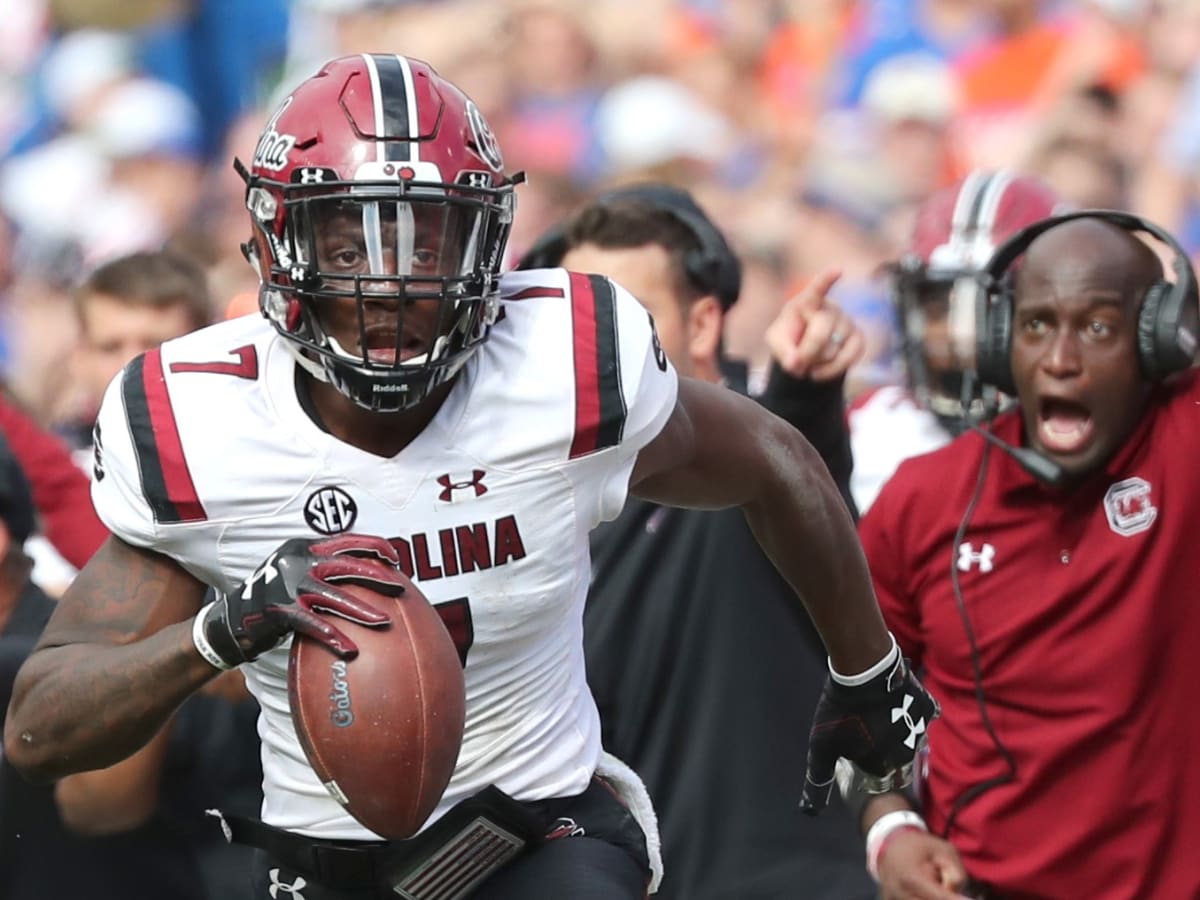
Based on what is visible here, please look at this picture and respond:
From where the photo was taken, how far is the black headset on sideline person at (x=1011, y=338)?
3.94 meters

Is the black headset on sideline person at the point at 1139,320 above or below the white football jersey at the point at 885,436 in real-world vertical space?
above

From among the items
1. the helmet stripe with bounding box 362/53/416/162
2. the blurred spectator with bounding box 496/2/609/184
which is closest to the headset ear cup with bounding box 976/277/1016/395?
the helmet stripe with bounding box 362/53/416/162

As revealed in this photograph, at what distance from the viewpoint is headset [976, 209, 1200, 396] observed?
3.94 meters

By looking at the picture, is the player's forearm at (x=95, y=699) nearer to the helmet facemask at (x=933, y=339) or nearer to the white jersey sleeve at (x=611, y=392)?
the white jersey sleeve at (x=611, y=392)

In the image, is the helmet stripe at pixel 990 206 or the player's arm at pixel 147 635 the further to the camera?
the helmet stripe at pixel 990 206

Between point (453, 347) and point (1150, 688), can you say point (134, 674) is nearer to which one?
point (453, 347)

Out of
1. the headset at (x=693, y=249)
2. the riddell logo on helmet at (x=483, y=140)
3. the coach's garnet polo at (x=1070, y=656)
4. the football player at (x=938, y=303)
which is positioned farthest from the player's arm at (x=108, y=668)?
the football player at (x=938, y=303)

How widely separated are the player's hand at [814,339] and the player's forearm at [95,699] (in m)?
1.61

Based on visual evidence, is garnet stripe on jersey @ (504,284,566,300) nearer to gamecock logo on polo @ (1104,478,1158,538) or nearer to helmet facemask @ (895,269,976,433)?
gamecock logo on polo @ (1104,478,1158,538)

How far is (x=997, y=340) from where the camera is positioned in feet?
13.7

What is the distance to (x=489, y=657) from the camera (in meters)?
3.08

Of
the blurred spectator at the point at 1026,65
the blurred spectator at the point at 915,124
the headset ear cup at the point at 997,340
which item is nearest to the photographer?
the headset ear cup at the point at 997,340

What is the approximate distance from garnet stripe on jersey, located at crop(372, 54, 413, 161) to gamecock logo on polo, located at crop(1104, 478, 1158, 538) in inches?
65.9

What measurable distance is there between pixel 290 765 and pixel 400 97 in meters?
1.00
